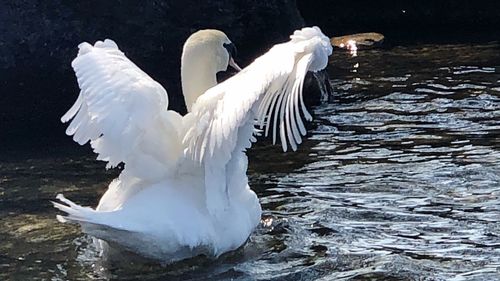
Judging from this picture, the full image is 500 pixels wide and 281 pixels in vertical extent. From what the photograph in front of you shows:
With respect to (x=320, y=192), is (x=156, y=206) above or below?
above

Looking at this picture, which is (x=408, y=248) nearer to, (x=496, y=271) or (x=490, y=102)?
(x=496, y=271)

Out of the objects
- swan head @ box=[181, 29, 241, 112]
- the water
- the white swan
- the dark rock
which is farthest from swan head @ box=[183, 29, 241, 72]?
the dark rock

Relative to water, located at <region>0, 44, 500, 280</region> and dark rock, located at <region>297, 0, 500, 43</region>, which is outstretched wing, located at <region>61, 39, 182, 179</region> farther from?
dark rock, located at <region>297, 0, 500, 43</region>

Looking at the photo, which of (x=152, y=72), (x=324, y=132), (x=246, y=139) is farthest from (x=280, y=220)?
(x=152, y=72)

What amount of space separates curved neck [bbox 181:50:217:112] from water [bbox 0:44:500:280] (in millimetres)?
877

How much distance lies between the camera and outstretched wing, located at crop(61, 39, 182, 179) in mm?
5434

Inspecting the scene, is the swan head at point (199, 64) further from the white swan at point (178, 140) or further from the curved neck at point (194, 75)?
the white swan at point (178, 140)

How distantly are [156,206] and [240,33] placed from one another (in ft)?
16.4

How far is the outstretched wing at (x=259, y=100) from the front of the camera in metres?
5.13

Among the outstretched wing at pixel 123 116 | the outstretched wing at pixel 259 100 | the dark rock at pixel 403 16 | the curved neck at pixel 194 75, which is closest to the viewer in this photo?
the outstretched wing at pixel 259 100

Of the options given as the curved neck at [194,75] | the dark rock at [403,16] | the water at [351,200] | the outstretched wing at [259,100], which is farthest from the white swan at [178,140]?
the dark rock at [403,16]

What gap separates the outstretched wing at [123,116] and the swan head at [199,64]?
0.60 m

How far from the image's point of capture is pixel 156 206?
5.46 meters

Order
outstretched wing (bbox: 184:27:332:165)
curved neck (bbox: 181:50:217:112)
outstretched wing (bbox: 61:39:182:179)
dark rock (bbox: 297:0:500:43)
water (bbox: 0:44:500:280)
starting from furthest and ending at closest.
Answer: dark rock (bbox: 297:0:500:43), curved neck (bbox: 181:50:217:112), water (bbox: 0:44:500:280), outstretched wing (bbox: 61:39:182:179), outstretched wing (bbox: 184:27:332:165)
